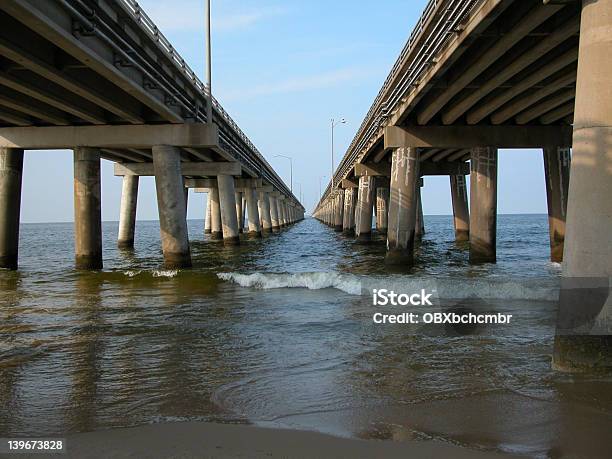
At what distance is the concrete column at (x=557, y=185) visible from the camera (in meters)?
21.4

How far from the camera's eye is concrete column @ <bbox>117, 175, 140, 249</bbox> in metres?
37.5

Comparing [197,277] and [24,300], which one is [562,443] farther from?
[197,277]

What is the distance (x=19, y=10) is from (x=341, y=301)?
8955 mm

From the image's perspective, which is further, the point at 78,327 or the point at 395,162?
the point at 395,162

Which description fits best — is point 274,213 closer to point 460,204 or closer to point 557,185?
point 460,204

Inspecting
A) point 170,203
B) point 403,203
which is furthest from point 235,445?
point 403,203

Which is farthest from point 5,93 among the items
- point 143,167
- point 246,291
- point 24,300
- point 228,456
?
point 143,167

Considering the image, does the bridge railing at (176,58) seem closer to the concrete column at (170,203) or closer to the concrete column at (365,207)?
the concrete column at (170,203)

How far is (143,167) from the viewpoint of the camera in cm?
3631

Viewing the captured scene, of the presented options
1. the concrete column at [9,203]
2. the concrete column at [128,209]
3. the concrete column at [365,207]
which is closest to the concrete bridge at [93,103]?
the concrete column at [9,203]

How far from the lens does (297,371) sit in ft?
22.7

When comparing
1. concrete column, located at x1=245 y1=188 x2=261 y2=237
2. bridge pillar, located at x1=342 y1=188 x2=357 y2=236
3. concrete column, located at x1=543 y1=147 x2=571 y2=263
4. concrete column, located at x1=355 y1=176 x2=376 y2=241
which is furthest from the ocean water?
bridge pillar, located at x1=342 y1=188 x2=357 y2=236

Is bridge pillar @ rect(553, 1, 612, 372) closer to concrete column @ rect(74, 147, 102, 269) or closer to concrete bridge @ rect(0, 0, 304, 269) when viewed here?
concrete bridge @ rect(0, 0, 304, 269)

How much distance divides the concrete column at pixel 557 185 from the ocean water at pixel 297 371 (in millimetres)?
8781
